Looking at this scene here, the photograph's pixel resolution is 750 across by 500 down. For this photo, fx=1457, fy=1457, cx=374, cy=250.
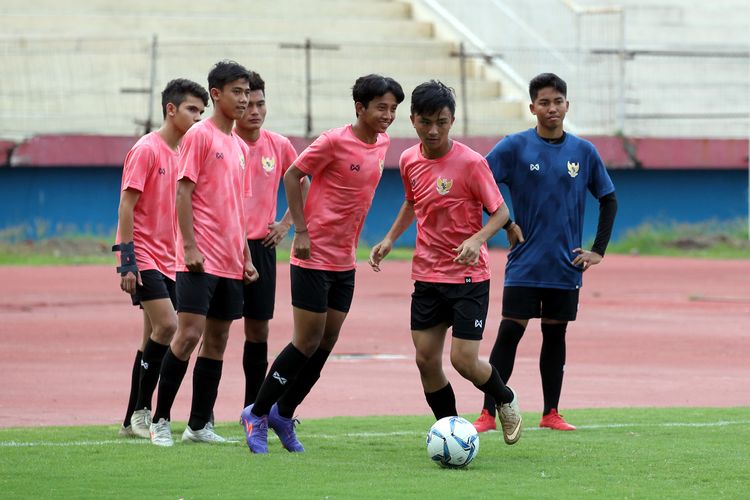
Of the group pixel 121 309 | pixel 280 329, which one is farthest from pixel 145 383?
pixel 121 309

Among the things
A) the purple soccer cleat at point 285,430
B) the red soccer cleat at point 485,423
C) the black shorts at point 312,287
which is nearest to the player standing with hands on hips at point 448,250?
the black shorts at point 312,287

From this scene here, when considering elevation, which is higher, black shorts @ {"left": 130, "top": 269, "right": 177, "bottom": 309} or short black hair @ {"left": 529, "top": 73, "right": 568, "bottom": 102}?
short black hair @ {"left": 529, "top": 73, "right": 568, "bottom": 102}

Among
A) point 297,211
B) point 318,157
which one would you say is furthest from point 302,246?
point 318,157

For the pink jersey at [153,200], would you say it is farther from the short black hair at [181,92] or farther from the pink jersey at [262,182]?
the pink jersey at [262,182]

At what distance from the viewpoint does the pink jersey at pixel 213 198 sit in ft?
26.4

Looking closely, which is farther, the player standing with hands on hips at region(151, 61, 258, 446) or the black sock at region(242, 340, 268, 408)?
the black sock at region(242, 340, 268, 408)

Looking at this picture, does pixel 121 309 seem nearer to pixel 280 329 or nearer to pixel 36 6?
pixel 280 329

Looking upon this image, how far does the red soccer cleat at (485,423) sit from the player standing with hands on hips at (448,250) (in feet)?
3.00

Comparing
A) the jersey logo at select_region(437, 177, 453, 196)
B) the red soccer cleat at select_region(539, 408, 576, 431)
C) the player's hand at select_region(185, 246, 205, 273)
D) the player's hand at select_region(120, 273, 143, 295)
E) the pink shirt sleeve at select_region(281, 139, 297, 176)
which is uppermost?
the pink shirt sleeve at select_region(281, 139, 297, 176)

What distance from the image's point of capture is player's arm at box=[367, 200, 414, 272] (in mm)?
8086

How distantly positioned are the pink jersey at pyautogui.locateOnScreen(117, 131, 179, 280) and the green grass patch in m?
19.5

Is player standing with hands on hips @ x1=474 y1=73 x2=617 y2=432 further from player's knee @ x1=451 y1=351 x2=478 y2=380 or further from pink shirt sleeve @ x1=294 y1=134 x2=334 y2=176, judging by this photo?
pink shirt sleeve @ x1=294 y1=134 x2=334 y2=176

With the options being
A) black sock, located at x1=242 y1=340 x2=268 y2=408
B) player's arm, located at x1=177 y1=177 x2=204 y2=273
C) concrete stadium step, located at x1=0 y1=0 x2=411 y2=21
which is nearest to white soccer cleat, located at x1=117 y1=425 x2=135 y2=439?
black sock, located at x1=242 y1=340 x2=268 y2=408

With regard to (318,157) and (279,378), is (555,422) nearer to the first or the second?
(279,378)
